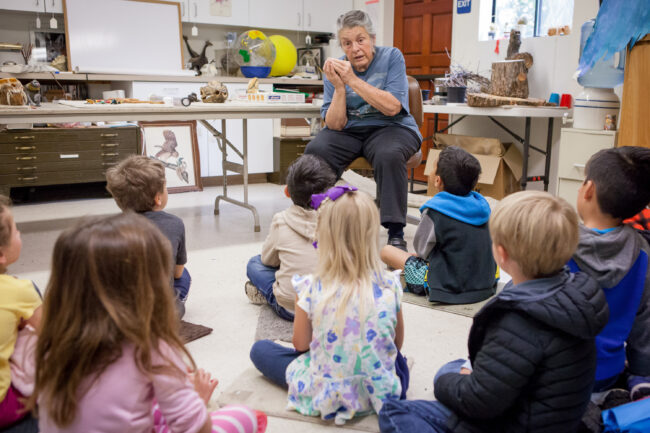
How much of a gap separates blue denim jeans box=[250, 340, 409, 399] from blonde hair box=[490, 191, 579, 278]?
0.50 m

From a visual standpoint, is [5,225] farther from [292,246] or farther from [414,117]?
[414,117]

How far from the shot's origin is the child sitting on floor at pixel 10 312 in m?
1.17

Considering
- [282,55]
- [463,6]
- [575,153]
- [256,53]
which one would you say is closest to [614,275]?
[575,153]

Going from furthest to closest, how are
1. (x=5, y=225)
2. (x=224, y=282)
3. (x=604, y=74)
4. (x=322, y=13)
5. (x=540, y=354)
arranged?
(x=322, y=13), (x=604, y=74), (x=224, y=282), (x=5, y=225), (x=540, y=354)

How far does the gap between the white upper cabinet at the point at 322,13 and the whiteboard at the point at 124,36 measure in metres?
1.26

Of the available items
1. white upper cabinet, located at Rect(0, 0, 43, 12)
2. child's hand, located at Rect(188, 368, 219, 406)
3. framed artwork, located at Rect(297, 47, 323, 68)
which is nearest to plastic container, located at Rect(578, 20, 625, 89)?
framed artwork, located at Rect(297, 47, 323, 68)

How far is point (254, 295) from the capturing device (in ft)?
7.52

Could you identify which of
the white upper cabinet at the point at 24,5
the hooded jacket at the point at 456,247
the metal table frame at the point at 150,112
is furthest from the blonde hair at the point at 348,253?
the white upper cabinet at the point at 24,5

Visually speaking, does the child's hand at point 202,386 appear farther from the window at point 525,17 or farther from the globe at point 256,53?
the globe at point 256,53

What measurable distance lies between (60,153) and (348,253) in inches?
143

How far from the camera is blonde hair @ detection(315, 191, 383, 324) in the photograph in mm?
1343

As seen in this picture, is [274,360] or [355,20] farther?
[355,20]

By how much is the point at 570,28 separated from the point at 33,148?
153 inches

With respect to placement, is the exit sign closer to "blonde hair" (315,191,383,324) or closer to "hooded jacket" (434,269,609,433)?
"blonde hair" (315,191,383,324)
